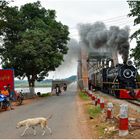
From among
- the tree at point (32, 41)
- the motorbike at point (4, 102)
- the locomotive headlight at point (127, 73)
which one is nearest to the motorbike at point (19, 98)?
the motorbike at point (4, 102)

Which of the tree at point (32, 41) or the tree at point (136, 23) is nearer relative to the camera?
the tree at point (136, 23)

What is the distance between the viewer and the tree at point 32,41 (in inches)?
1858

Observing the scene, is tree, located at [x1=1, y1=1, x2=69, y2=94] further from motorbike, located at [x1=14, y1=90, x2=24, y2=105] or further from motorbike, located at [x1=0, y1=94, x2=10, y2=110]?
motorbike, located at [x1=0, y1=94, x2=10, y2=110]

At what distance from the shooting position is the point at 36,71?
52.1 meters

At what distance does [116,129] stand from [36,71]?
3783 cm

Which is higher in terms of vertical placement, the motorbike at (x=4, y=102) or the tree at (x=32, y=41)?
the tree at (x=32, y=41)

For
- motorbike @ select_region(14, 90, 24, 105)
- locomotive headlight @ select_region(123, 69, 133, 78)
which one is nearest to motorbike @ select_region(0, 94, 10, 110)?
motorbike @ select_region(14, 90, 24, 105)

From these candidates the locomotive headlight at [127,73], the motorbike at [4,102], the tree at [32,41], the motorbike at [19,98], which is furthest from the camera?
the tree at [32,41]

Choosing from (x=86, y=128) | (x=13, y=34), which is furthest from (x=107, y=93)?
(x=86, y=128)

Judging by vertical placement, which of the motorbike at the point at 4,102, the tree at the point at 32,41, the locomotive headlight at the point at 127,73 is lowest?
the motorbike at the point at 4,102

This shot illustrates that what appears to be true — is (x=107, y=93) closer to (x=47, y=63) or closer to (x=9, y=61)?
(x=47, y=63)

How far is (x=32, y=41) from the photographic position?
157 ft

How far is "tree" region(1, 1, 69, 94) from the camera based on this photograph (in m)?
47.2

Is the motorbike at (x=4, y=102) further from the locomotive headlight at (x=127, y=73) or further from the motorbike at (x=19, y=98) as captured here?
the locomotive headlight at (x=127, y=73)
